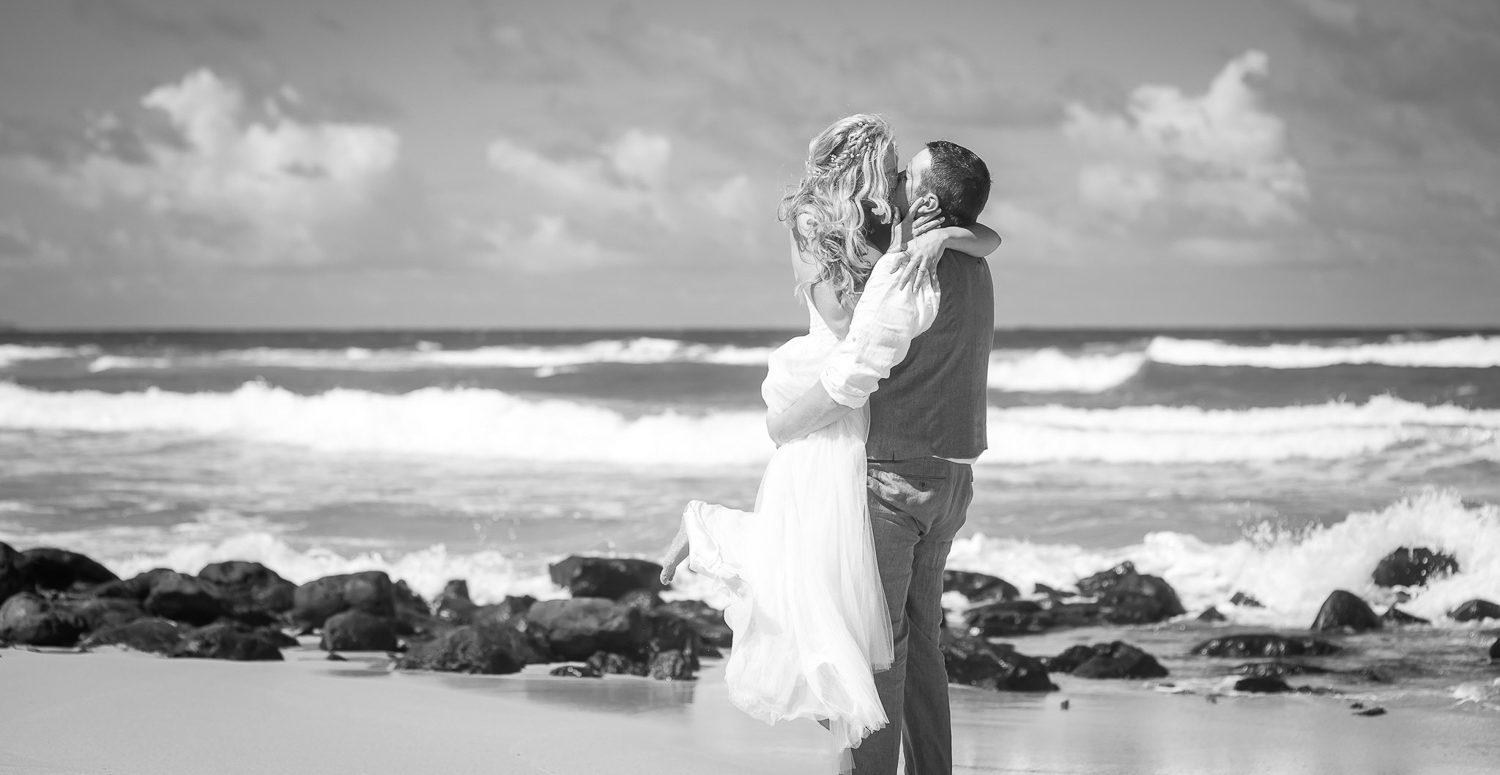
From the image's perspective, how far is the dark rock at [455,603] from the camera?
8879 millimetres

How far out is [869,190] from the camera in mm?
3369

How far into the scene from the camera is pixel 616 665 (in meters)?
7.01

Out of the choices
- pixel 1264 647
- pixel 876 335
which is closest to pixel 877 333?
pixel 876 335

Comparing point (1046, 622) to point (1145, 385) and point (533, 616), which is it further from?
point (1145, 385)

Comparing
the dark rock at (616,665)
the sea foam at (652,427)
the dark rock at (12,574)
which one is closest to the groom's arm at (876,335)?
the dark rock at (616,665)

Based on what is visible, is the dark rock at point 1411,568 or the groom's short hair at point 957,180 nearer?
the groom's short hair at point 957,180

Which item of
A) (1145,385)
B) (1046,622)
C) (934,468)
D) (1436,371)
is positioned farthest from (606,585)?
(1436,371)

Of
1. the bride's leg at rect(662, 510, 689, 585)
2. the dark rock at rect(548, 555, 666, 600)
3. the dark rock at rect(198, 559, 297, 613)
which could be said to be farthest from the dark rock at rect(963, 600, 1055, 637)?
the bride's leg at rect(662, 510, 689, 585)

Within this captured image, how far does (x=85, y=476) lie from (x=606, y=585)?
31.0 ft

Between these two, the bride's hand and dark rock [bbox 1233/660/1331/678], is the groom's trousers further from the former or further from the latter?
dark rock [bbox 1233/660/1331/678]

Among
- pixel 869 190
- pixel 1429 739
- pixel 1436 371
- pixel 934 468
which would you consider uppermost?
pixel 1436 371

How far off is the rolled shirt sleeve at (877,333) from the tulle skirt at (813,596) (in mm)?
159

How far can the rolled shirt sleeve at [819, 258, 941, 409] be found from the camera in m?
3.28

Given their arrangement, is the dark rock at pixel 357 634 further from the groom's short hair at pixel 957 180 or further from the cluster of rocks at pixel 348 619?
the groom's short hair at pixel 957 180
